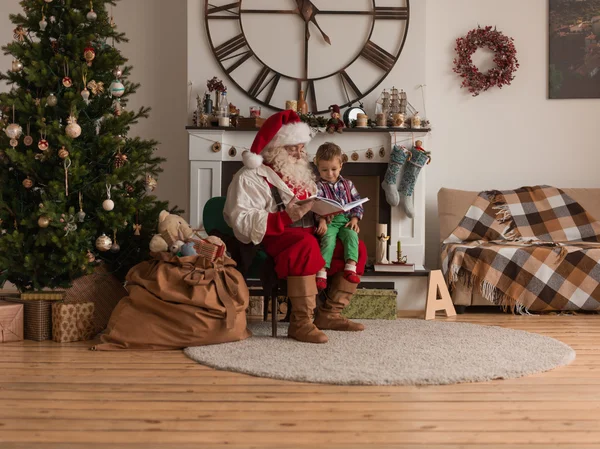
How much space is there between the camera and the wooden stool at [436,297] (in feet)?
14.8

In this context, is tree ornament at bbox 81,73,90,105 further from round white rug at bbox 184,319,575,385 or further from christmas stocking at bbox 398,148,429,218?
christmas stocking at bbox 398,148,429,218

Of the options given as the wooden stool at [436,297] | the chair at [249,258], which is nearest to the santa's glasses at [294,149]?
the chair at [249,258]

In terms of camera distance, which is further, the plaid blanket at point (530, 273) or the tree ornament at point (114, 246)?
the plaid blanket at point (530, 273)

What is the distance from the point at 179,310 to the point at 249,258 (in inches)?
19.6

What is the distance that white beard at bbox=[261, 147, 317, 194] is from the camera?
12.5 ft

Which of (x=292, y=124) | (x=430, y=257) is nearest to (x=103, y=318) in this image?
(x=292, y=124)

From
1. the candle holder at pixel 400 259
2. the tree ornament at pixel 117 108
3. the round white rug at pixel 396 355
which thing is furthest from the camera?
the candle holder at pixel 400 259

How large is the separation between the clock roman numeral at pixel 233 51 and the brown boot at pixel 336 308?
1.96 metres

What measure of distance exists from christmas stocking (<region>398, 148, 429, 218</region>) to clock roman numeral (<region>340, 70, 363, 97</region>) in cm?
57

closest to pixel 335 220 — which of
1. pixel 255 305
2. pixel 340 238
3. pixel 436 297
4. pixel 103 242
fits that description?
pixel 340 238

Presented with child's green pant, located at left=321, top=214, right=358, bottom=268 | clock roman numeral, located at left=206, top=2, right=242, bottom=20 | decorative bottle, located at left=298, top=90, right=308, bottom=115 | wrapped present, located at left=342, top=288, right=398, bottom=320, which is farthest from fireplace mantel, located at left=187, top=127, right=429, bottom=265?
child's green pant, located at left=321, top=214, right=358, bottom=268

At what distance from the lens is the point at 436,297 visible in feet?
15.1

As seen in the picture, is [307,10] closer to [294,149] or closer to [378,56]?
[378,56]

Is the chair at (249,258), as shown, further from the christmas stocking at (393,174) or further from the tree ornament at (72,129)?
the christmas stocking at (393,174)
